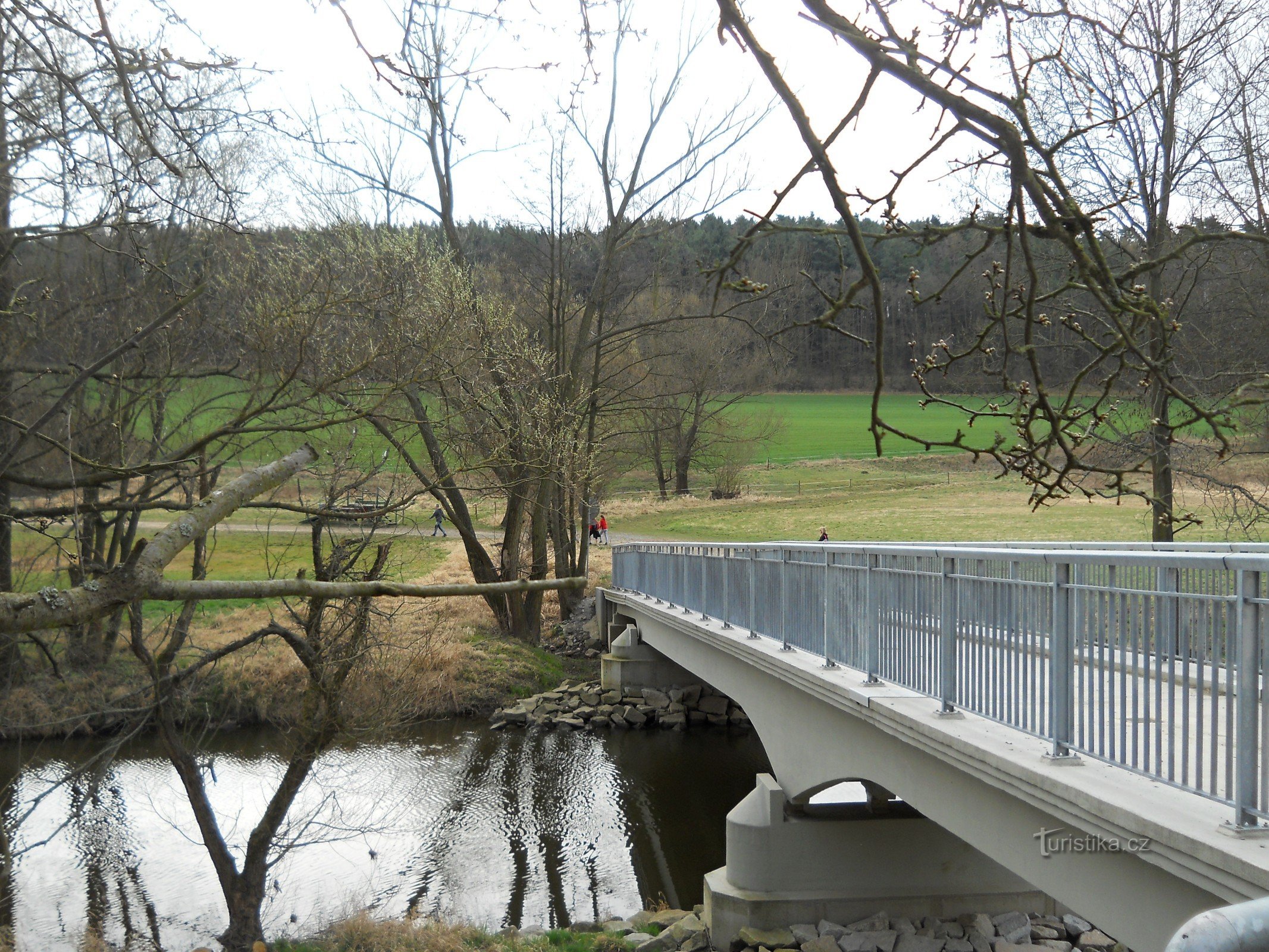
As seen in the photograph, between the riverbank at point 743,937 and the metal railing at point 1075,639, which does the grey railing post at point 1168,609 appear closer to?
the metal railing at point 1075,639

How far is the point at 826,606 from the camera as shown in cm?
985

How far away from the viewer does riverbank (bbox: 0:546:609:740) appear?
16141 millimetres

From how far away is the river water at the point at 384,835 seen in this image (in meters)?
13.0

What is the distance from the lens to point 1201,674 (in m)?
4.15

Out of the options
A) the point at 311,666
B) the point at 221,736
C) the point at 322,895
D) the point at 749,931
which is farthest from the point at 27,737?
the point at 749,931

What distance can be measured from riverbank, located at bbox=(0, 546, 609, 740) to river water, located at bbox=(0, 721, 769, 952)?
0.93m

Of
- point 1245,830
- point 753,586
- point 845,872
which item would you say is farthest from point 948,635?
point 753,586

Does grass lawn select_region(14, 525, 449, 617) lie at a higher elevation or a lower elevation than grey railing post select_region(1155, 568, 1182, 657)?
lower

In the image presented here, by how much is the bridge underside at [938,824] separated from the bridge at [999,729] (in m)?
0.02

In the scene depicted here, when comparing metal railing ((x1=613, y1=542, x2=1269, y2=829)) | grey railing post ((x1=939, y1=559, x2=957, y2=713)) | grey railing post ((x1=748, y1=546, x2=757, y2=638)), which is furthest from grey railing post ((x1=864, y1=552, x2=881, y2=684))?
grey railing post ((x1=748, y1=546, x2=757, y2=638))

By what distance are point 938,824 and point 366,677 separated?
7581mm

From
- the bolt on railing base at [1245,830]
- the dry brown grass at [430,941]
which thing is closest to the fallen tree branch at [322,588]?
the bolt on railing base at [1245,830]

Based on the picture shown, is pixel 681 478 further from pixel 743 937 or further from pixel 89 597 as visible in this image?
pixel 89 597

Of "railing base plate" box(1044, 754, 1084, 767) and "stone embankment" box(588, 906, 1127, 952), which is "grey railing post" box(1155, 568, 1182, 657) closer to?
"railing base plate" box(1044, 754, 1084, 767)
